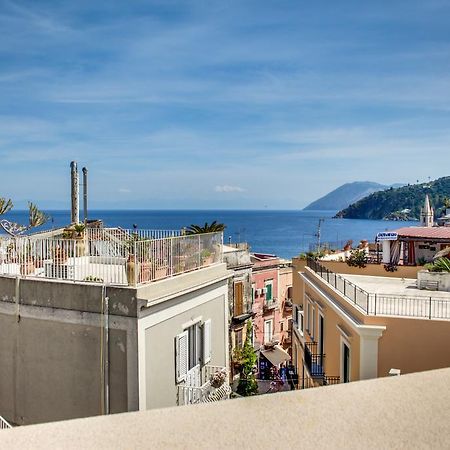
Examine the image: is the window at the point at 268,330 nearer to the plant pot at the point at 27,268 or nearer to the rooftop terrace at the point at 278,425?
the plant pot at the point at 27,268

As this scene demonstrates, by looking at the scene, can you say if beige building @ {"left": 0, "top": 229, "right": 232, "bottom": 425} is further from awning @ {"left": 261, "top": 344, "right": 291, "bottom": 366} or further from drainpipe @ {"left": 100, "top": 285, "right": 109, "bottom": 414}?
awning @ {"left": 261, "top": 344, "right": 291, "bottom": 366}

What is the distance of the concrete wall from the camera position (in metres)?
8.65

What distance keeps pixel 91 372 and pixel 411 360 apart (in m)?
6.11

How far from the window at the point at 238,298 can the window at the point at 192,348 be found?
19749 mm

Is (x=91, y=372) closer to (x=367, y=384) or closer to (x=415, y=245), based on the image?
(x=367, y=384)

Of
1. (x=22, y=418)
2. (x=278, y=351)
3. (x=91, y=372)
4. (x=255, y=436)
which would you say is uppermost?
(x=255, y=436)

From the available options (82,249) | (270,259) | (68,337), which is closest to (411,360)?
(68,337)

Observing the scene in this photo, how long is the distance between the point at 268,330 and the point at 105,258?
30.6m

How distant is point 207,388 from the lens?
10688 mm

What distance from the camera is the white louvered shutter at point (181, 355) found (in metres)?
9.71

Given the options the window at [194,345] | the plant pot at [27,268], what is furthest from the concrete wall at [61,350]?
the window at [194,345]

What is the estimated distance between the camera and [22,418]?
978cm

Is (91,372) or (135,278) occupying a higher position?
(135,278)

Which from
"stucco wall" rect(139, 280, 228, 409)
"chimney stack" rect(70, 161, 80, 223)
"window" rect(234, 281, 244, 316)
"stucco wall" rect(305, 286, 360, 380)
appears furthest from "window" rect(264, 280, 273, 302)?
"stucco wall" rect(139, 280, 228, 409)
